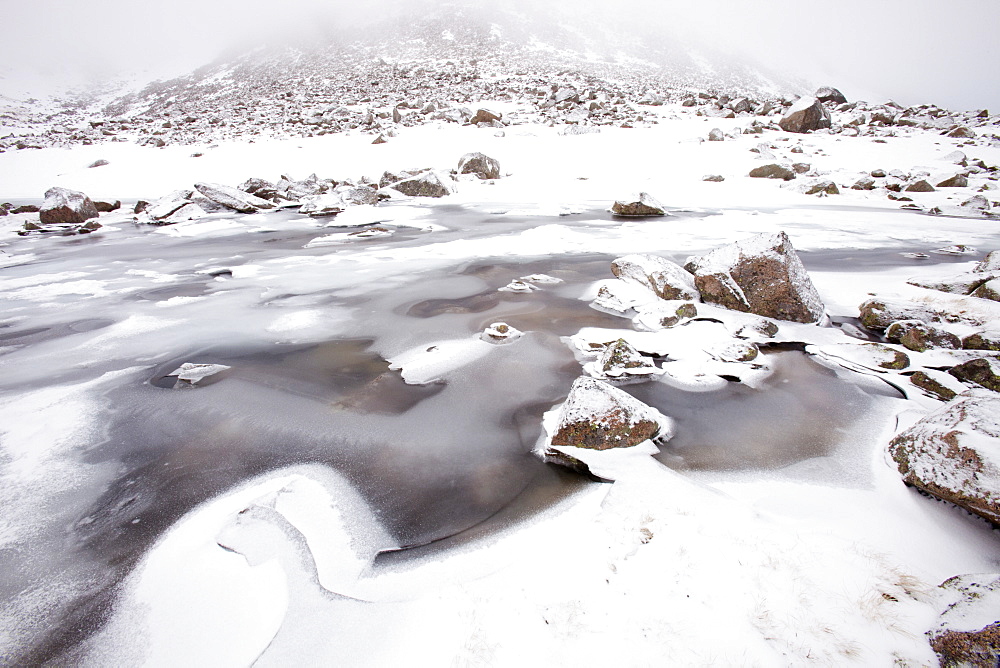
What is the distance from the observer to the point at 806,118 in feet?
45.9

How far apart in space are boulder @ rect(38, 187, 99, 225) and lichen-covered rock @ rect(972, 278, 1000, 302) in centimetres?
1351

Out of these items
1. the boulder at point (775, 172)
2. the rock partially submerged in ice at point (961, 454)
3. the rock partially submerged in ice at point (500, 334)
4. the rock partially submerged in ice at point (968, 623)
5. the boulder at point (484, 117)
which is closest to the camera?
the rock partially submerged in ice at point (968, 623)

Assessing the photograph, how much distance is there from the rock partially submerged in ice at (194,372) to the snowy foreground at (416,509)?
3 centimetres

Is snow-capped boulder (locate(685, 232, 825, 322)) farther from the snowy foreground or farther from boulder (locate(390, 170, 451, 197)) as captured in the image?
boulder (locate(390, 170, 451, 197))

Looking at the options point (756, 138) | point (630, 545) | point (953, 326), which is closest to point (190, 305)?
point (630, 545)

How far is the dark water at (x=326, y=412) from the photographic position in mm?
Answer: 1753

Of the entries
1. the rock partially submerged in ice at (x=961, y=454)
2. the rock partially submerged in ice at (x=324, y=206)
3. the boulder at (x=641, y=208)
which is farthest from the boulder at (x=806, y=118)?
the rock partially submerged in ice at (x=961, y=454)

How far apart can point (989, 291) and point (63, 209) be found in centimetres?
1377

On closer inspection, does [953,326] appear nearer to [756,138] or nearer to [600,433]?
[600,433]

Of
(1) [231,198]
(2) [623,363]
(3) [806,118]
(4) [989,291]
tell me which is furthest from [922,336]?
(3) [806,118]

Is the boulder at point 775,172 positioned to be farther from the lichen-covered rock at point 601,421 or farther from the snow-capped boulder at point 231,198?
the snow-capped boulder at point 231,198

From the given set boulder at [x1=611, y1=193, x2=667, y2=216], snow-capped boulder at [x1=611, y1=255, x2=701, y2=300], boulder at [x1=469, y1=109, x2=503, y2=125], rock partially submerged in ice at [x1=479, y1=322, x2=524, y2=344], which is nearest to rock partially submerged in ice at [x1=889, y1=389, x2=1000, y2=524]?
snow-capped boulder at [x1=611, y1=255, x2=701, y2=300]

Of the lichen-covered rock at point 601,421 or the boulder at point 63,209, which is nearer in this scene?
the lichen-covered rock at point 601,421

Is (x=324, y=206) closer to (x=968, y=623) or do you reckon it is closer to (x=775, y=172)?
(x=968, y=623)
